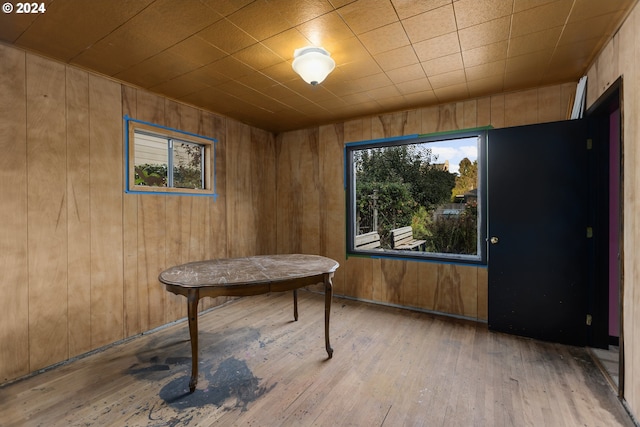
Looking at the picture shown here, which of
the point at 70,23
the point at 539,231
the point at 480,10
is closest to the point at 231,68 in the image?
the point at 70,23

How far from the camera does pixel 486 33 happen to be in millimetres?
2066

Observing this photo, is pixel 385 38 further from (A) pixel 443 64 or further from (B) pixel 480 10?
(A) pixel 443 64

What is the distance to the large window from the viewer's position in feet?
11.2

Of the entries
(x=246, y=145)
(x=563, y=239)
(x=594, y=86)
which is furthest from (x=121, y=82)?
(x=563, y=239)

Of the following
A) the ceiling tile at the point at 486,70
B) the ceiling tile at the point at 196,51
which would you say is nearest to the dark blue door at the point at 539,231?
the ceiling tile at the point at 486,70

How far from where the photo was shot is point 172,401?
1.95 meters

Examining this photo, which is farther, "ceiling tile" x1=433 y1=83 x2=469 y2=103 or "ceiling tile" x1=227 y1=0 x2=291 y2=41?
"ceiling tile" x1=433 y1=83 x2=469 y2=103

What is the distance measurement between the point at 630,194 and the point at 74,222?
408cm

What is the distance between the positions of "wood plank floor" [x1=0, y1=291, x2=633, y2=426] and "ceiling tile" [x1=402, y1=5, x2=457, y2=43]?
8.22ft

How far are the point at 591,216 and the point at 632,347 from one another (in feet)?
4.03

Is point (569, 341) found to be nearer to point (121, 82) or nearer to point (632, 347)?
point (632, 347)

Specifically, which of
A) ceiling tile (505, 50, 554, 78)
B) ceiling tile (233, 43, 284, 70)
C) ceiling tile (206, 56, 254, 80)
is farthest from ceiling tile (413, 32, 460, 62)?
ceiling tile (206, 56, 254, 80)

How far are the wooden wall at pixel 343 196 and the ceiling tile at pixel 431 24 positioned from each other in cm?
152

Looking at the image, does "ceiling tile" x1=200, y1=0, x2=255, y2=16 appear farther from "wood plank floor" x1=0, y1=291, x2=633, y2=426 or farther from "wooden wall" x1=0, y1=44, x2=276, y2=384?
"wood plank floor" x1=0, y1=291, x2=633, y2=426
